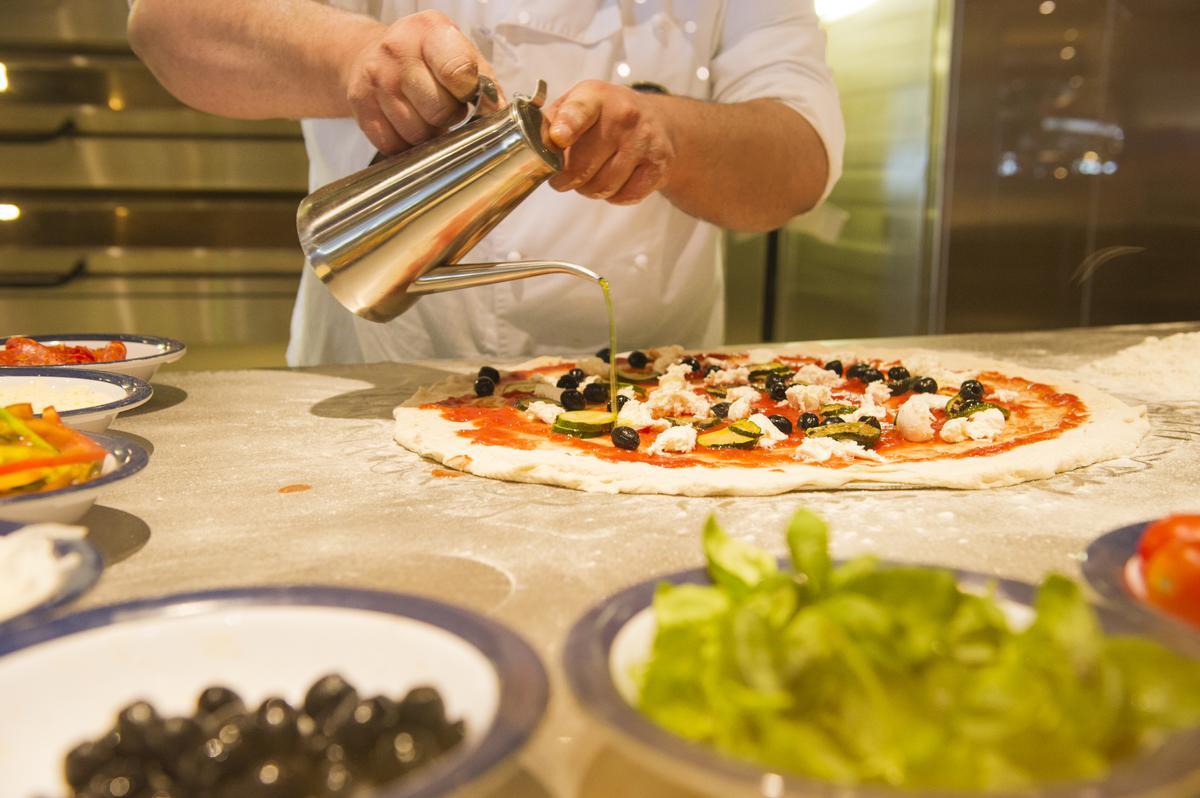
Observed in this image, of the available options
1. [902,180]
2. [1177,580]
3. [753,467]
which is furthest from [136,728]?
[902,180]

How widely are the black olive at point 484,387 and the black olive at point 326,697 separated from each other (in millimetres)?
1291

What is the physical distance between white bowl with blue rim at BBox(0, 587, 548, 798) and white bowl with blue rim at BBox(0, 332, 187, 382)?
1.19 metres

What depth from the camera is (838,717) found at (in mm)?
595

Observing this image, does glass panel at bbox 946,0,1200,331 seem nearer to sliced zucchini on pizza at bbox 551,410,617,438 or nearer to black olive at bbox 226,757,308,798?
sliced zucchini on pizza at bbox 551,410,617,438

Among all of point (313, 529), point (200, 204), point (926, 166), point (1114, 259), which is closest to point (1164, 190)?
point (1114, 259)

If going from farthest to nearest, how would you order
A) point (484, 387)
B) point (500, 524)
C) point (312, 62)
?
1. point (312, 62)
2. point (484, 387)
3. point (500, 524)

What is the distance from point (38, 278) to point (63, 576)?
132 inches

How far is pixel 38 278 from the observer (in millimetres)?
3758

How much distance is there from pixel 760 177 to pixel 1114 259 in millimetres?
2381

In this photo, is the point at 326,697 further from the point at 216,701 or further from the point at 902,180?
the point at 902,180

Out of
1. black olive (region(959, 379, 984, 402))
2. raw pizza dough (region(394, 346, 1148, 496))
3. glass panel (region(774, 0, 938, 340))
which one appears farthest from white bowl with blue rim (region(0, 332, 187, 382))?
glass panel (region(774, 0, 938, 340))

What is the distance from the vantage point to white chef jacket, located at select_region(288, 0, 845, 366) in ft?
7.77

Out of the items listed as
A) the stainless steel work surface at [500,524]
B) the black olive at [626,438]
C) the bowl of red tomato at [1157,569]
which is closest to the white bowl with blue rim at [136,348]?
the stainless steel work surface at [500,524]

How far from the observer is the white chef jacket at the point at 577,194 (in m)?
2.37
